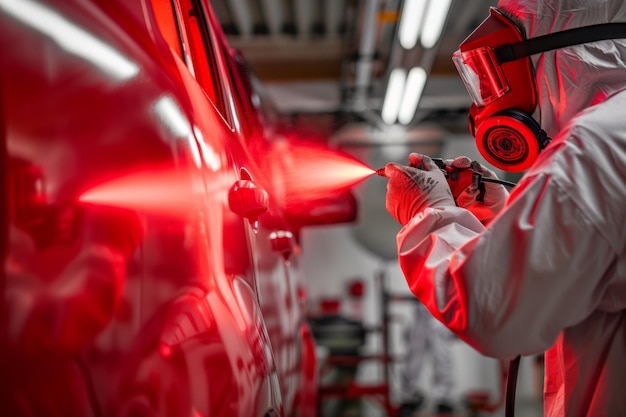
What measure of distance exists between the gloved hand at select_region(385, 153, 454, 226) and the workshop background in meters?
4.35

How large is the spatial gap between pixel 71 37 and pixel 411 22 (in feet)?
17.9

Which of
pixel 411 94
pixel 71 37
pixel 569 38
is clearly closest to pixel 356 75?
pixel 411 94

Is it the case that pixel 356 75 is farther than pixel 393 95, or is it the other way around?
pixel 356 75

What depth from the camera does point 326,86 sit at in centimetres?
980

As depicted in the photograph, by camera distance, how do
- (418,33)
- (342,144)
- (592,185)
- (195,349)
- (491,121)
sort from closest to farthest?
(195,349), (592,185), (491,121), (418,33), (342,144)

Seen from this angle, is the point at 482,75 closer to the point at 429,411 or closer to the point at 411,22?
the point at 411,22

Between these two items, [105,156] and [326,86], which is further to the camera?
[326,86]

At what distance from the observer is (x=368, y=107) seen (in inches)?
391

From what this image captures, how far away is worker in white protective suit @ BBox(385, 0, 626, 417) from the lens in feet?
3.62

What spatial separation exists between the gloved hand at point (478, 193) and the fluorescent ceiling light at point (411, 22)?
12.6ft

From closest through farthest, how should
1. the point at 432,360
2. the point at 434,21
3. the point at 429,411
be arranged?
the point at 434,21, the point at 432,360, the point at 429,411

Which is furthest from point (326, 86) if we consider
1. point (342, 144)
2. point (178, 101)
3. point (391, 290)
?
point (178, 101)

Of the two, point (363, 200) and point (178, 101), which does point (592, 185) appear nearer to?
point (178, 101)

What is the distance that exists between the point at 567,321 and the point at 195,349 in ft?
2.34
